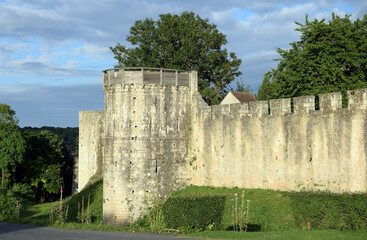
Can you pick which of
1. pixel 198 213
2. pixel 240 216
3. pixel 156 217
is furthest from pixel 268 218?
pixel 156 217

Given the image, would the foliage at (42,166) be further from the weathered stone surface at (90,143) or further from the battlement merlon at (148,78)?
the battlement merlon at (148,78)

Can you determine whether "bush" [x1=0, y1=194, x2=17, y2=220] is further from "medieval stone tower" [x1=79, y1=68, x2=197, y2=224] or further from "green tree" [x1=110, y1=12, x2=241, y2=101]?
"green tree" [x1=110, y1=12, x2=241, y2=101]

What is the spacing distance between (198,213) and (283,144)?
5315mm

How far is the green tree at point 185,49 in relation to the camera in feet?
131

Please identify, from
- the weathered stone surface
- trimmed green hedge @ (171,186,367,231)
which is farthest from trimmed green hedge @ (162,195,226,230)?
the weathered stone surface

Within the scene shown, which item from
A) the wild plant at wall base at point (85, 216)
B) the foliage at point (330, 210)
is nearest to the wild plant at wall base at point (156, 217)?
the wild plant at wall base at point (85, 216)

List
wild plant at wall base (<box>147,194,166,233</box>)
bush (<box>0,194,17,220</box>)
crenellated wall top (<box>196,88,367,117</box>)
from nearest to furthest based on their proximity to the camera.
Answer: crenellated wall top (<box>196,88,367,117</box>) < wild plant at wall base (<box>147,194,166,233</box>) < bush (<box>0,194,17,220</box>)

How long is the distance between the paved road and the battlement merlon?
8.88 m

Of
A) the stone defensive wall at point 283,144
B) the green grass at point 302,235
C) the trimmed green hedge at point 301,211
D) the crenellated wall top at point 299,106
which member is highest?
the crenellated wall top at point 299,106

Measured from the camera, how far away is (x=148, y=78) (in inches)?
1005

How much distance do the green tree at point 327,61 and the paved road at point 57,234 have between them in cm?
1588

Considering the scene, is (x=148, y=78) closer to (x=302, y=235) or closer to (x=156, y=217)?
(x=156, y=217)

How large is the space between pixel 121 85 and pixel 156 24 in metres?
18.5

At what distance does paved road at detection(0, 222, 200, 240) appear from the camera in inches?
709
